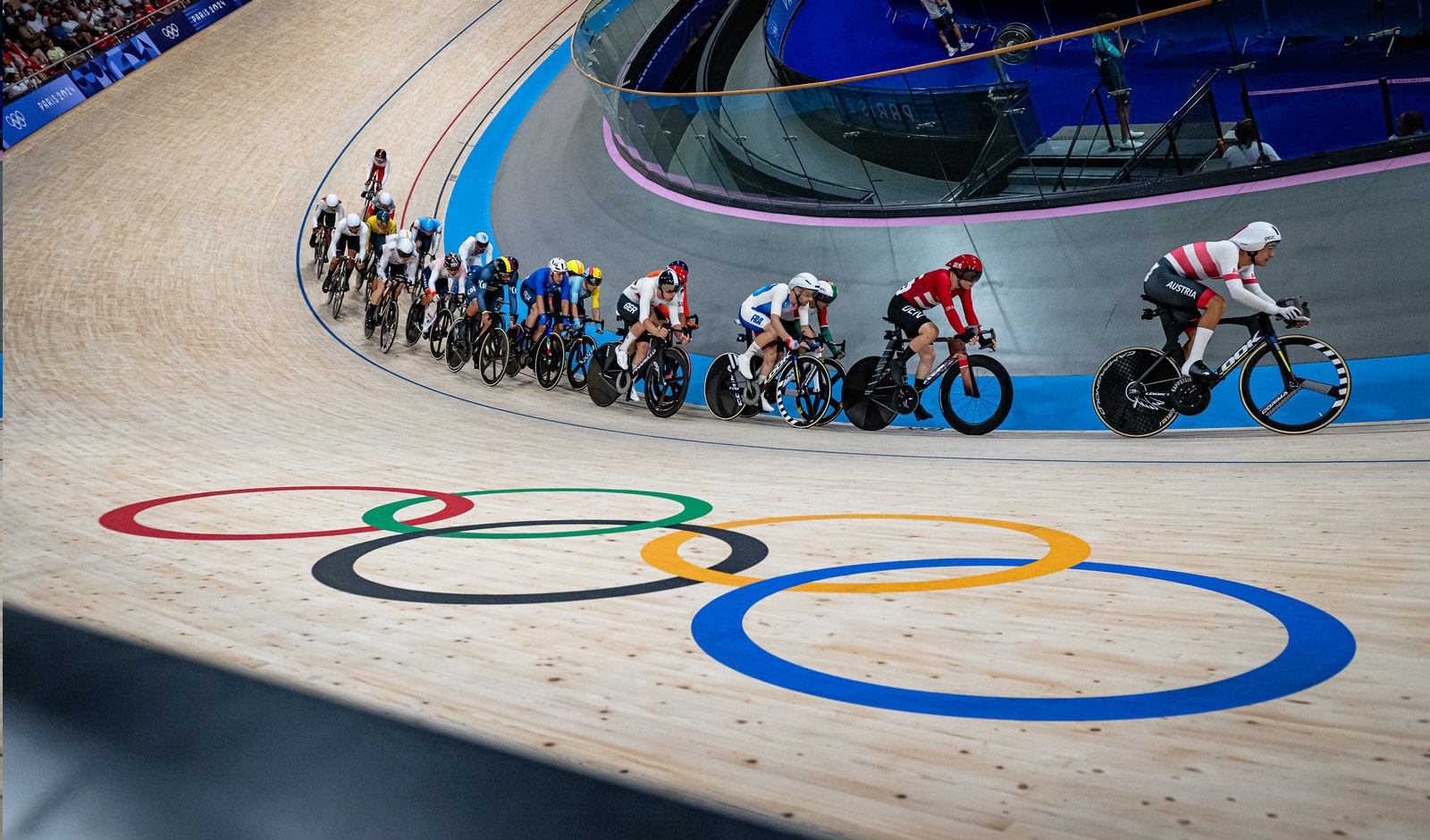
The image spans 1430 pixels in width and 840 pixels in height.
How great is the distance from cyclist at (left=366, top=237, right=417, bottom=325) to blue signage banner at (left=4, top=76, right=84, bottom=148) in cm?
859

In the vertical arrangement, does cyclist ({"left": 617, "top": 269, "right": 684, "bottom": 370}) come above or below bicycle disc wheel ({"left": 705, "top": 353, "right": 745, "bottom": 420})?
above

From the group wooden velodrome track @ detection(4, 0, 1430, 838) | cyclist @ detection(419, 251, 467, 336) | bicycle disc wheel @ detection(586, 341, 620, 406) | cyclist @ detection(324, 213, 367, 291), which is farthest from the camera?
cyclist @ detection(324, 213, 367, 291)

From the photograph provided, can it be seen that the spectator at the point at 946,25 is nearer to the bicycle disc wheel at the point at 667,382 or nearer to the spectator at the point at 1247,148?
the spectator at the point at 1247,148

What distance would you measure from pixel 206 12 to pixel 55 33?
330 cm

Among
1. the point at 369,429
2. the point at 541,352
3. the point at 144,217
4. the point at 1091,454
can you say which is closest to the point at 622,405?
the point at 541,352

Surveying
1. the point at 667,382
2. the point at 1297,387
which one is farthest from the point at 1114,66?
the point at 667,382

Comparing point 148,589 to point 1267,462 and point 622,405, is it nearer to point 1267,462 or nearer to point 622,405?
point 1267,462

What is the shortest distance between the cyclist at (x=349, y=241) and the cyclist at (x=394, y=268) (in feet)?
3.20

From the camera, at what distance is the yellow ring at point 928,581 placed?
8.84 feet

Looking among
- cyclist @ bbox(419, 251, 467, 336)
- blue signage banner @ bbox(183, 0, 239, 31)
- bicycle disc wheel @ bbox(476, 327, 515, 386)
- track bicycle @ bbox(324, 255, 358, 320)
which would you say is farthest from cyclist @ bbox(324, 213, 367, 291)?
blue signage banner @ bbox(183, 0, 239, 31)

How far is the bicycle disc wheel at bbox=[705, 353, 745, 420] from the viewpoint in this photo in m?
7.82

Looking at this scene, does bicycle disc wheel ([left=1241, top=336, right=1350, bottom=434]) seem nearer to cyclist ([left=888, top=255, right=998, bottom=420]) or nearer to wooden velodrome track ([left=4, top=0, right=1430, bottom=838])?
wooden velodrome track ([left=4, top=0, right=1430, bottom=838])

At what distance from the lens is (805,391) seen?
7312 mm

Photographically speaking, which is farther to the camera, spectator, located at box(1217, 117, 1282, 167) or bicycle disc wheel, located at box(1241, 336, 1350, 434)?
spectator, located at box(1217, 117, 1282, 167)
